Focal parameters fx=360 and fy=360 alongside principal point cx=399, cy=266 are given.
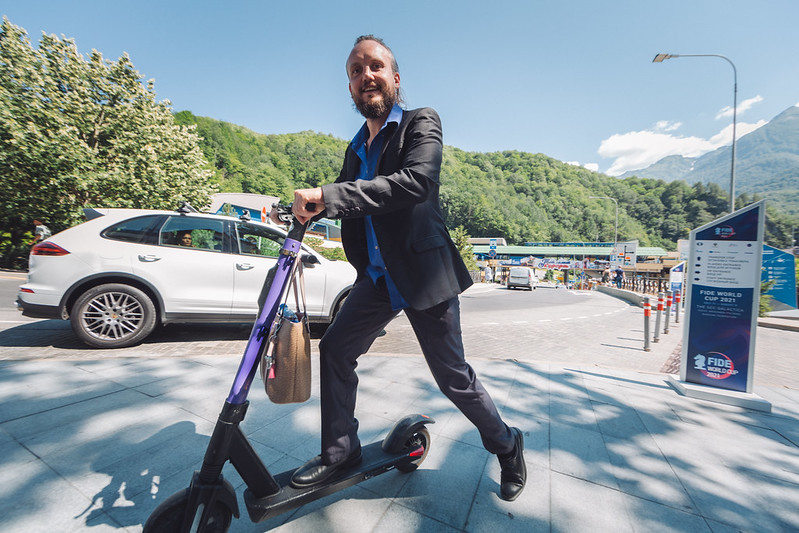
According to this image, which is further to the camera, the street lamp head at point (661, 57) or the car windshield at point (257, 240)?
the street lamp head at point (661, 57)

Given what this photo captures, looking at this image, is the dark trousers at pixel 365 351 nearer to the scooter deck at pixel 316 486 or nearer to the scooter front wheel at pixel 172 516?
the scooter deck at pixel 316 486

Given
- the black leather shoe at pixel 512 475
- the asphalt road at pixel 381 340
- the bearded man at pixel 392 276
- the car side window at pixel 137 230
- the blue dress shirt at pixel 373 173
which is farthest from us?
the car side window at pixel 137 230

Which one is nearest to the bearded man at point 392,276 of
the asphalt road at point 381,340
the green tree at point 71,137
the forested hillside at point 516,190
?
the asphalt road at point 381,340

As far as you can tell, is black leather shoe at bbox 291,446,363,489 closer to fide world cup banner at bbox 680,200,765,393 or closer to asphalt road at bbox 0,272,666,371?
asphalt road at bbox 0,272,666,371

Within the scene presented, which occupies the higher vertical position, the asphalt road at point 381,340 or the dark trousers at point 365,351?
the dark trousers at point 365,351

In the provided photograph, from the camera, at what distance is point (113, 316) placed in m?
4.21

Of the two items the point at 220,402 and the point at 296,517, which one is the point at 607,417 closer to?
the point at 296,517

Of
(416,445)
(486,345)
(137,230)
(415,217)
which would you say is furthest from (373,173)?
(486,345)

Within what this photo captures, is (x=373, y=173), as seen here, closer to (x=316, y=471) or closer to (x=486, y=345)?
(x=316, y=471)

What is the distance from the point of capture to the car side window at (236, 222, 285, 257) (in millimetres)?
4918

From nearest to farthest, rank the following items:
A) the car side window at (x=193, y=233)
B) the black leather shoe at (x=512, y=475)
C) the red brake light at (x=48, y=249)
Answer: the black leather shoe at (x=512, y=475)
the red brake light at (x=48, y=249)
the car side window at (x=193, y=233)

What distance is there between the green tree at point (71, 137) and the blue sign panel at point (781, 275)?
1987cm

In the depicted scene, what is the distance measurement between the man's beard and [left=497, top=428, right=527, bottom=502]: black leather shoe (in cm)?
170

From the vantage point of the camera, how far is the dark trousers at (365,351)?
156 cm
